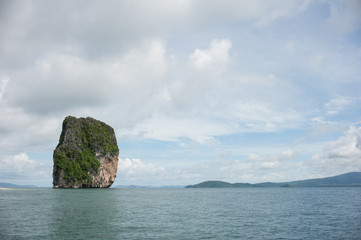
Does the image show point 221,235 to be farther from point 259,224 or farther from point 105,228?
point 105,228

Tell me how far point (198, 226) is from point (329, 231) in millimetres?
15799

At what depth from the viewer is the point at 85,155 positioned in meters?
141

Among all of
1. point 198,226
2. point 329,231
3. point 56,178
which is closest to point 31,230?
point 198,226

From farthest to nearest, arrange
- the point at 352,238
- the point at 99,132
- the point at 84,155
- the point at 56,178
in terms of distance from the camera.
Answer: the point at 99,132 → the point at 84,155 → the point at 56,178 → the point at 352,238

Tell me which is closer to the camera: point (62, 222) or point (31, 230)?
point (31, 230)

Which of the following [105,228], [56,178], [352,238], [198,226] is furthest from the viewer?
[56,178]

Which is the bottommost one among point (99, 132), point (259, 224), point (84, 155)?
point (259, 224)

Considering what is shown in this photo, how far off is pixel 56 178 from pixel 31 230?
115168 millimetres

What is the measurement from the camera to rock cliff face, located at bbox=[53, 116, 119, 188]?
429 ft

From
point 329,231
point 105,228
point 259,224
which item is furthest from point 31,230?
point 329,231

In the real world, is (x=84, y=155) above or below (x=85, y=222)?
above

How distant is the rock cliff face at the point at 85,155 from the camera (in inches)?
5148

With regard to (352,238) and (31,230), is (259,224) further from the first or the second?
(31,230)

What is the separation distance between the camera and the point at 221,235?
2758 cm
